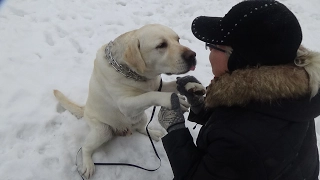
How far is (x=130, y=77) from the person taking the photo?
104 inches

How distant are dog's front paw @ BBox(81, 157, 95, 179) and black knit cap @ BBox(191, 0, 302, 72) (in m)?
1.76

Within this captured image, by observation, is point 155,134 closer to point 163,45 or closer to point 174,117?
point 174,117

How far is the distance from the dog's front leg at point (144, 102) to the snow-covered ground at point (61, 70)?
28.7 inches

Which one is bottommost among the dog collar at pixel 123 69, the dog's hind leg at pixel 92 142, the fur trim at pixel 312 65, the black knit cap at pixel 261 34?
the dog's hind leg at pixel 92 142

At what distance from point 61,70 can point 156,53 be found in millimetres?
1970

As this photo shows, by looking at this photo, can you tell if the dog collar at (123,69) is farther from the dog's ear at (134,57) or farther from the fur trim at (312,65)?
the fur trim at (312,65)

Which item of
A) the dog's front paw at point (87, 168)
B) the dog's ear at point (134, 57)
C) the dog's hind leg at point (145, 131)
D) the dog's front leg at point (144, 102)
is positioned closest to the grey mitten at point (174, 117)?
the dog's front leg at point (144, 102)

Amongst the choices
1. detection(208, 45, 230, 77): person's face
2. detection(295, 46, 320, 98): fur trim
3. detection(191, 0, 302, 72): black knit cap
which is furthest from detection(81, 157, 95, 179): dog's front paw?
detection(295, 46, 320, 98): fur trim

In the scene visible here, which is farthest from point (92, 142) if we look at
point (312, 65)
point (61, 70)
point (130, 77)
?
point (312, 65)

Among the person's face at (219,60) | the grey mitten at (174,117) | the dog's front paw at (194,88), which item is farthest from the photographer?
the dog's front paw at (194,88)

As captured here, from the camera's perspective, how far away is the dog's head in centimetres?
245

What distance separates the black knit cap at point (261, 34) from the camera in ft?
5.39

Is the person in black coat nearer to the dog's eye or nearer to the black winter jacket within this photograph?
the black winter jacket

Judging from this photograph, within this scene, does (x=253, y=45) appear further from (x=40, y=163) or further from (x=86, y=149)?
(x=40, y=163)
